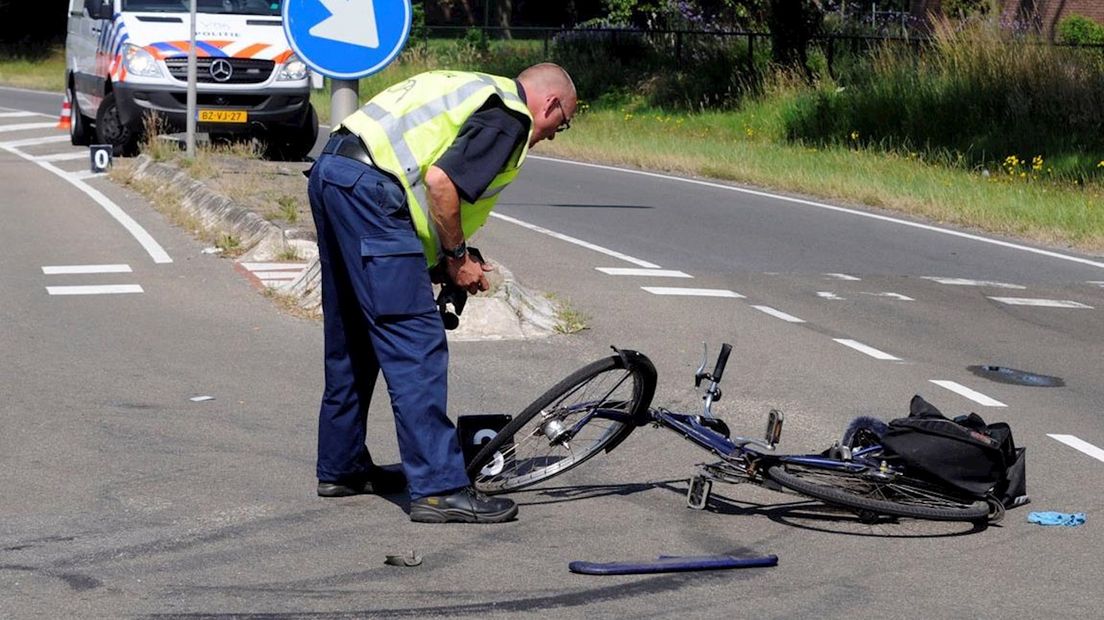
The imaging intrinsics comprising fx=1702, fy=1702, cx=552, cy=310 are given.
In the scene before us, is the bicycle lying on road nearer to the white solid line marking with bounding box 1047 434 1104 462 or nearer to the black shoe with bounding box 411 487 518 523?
the black shoe with bounding box 411 487 518 523

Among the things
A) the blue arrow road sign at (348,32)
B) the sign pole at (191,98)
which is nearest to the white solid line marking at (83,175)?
the sign pole at (191,98)

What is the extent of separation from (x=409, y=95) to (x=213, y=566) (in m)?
1.75

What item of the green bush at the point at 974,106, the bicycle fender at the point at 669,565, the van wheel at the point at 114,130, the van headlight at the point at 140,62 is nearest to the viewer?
the bicycle fender at the point at 669,565

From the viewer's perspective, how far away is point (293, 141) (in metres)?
20.2

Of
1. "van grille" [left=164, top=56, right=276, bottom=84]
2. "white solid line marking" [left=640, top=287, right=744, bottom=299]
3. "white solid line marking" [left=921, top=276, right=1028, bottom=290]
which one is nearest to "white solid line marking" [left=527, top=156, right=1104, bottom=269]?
"white solid line marking" [left=921, top=276, right=1028, bottom=290]

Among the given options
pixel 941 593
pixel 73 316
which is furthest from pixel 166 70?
pixel 941 593

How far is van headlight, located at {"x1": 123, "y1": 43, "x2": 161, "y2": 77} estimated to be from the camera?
62.6 ft

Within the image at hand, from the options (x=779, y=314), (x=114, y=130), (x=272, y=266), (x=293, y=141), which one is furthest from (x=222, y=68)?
(x=779, y=314)

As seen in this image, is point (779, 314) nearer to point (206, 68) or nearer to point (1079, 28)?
point (206, 68)

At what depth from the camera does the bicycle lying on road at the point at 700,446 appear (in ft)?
20.0

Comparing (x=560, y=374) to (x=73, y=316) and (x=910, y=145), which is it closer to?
(x=73, y=316)

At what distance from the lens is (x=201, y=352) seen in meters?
9.26

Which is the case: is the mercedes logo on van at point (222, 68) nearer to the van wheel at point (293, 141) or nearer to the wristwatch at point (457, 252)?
the van wheel at point (293, 141)

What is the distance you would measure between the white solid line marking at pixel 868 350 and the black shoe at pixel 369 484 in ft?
12.8
